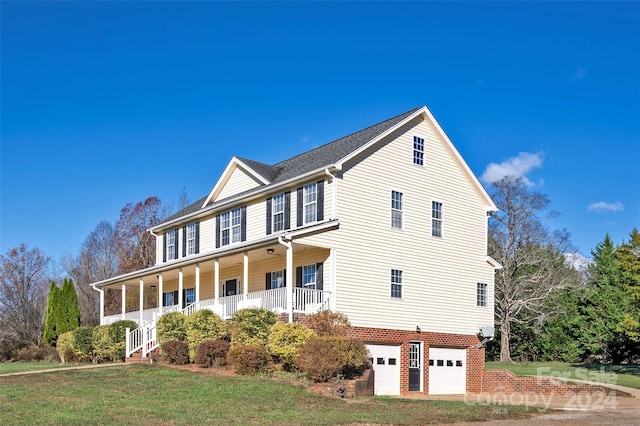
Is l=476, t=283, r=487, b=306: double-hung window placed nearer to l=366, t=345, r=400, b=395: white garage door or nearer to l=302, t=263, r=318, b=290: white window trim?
l=366, t=345, r=400, b=395: white garage door

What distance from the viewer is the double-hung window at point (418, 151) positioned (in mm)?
29297

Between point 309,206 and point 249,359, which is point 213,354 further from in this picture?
point 309,206

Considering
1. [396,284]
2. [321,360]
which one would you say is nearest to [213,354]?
[321,360]

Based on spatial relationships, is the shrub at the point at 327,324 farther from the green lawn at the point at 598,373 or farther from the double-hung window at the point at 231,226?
the green lawn at the point at 598,373

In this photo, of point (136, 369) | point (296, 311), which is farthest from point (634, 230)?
point (136, 369)

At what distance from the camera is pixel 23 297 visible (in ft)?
166

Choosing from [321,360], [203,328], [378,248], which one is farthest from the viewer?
[378,248]

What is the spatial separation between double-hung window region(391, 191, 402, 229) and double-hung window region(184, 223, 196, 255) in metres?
11.1

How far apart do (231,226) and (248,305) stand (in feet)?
20.6

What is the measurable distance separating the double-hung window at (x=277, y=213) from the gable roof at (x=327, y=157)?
671 mm

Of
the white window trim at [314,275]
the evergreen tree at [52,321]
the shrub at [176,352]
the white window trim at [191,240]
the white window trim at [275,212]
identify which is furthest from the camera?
the evergreen tree at [52,321]

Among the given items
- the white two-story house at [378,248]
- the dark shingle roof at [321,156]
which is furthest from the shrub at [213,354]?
the dark shingle roof at [321,156]

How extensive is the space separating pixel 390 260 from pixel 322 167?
14.7ft

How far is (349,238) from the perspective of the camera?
2656cm
